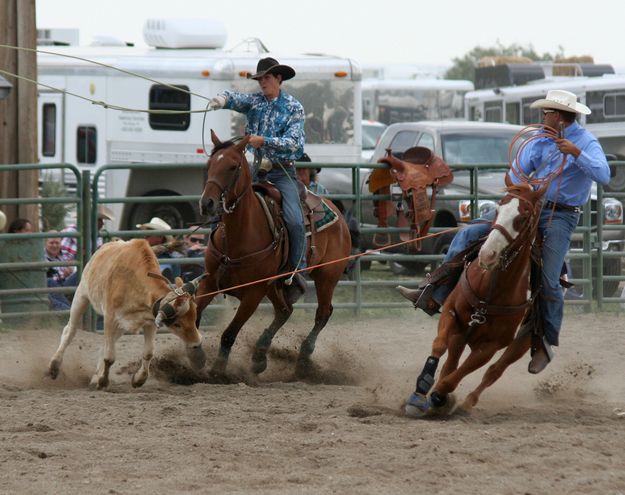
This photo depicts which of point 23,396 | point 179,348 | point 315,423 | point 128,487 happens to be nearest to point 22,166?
point 179,348

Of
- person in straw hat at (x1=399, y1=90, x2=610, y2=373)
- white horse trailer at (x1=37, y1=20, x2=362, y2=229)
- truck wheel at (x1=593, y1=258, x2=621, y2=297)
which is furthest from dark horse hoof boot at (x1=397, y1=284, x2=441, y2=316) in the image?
white horse trailer at (x1=37, y1=20, x2=362, y2=229)

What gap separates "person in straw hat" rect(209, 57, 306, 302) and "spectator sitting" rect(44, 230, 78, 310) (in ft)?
10.3

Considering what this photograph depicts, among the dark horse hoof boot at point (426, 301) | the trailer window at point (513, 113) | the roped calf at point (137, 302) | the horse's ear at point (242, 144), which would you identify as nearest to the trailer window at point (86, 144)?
the trailer window at point (513, 113)

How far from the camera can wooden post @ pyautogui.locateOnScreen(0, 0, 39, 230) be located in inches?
452

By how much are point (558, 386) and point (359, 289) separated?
4.08m

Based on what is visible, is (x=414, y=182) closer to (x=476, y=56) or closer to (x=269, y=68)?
(x=269, y=68)

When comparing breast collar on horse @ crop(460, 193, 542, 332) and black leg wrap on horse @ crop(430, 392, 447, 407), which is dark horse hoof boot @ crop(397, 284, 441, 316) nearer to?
breast collar on horse @ crop(460, 193, 542, 332)

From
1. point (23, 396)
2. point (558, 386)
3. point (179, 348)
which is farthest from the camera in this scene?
point (179, 348)

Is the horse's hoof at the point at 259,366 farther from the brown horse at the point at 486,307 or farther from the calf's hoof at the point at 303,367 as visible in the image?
the brown horse at the point at 486,307

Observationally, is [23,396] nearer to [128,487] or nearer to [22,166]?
[128,487]

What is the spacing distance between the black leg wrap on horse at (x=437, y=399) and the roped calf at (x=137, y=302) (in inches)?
66.7

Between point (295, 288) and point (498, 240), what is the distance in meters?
2.51

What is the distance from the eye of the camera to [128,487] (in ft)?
17.3

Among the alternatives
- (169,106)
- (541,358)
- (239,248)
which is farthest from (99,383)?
(169,106)
